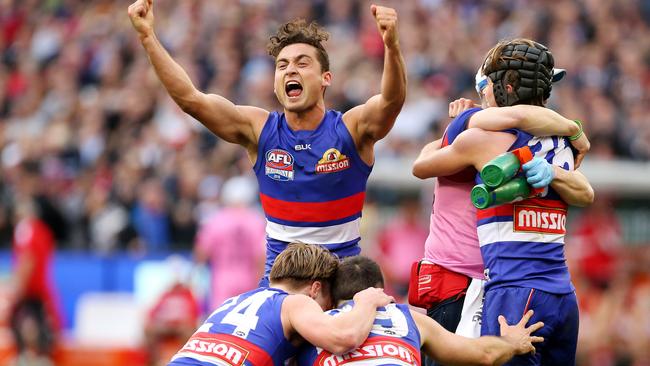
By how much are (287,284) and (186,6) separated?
1508 centimetres

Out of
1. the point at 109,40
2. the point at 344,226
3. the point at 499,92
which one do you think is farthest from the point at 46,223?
the point at 499,92

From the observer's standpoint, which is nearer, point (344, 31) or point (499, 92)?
point (499, 92)

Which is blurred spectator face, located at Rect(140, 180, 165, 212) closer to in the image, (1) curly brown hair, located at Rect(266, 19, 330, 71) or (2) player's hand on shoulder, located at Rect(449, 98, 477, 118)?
(1) curly brown hair, located at Rect(266, 19, 330, 71)

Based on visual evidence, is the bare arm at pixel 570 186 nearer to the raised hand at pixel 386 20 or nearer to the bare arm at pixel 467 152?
the bare arm at pixel 467 152

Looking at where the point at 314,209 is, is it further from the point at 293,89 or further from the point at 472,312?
the point at 472,312

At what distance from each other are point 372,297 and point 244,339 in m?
0.78

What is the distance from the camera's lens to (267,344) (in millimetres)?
7797

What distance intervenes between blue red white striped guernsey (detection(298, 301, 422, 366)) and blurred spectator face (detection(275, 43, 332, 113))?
1484 mm

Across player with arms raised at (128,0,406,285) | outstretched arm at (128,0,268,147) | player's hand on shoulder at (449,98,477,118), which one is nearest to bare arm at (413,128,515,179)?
player's hand on shoulder at (449,98,477,118)

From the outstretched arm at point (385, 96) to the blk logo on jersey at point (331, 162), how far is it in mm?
154

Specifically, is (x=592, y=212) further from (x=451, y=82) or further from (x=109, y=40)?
(x=109, y=40)

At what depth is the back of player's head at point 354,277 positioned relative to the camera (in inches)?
317

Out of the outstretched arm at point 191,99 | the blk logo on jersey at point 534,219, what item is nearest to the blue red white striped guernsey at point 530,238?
the blk logo on jersey at point 534,219

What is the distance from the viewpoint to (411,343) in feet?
25.2
